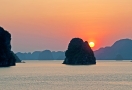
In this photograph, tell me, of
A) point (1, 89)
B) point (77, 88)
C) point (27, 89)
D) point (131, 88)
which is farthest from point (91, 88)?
point (1, 89)

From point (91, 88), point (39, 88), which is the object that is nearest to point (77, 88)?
point (91, 88)

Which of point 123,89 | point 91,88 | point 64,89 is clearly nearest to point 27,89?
point 64,89

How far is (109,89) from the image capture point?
3504 inches

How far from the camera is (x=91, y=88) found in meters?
92.3

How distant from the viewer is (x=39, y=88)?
3642 inches

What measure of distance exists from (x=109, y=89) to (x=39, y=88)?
17623mm

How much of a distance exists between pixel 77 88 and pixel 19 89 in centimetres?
1450

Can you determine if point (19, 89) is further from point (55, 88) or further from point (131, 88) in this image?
point (131, 88)

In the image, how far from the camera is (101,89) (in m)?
88.8

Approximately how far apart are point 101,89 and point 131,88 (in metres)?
8.09

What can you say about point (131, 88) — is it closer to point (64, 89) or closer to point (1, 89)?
point (64, 89)

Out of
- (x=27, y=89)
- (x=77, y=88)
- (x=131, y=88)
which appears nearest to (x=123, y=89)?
(x=131, y=88)

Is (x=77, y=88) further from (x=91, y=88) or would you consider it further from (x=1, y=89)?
(x=1, y=89)

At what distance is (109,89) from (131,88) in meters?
6.18
